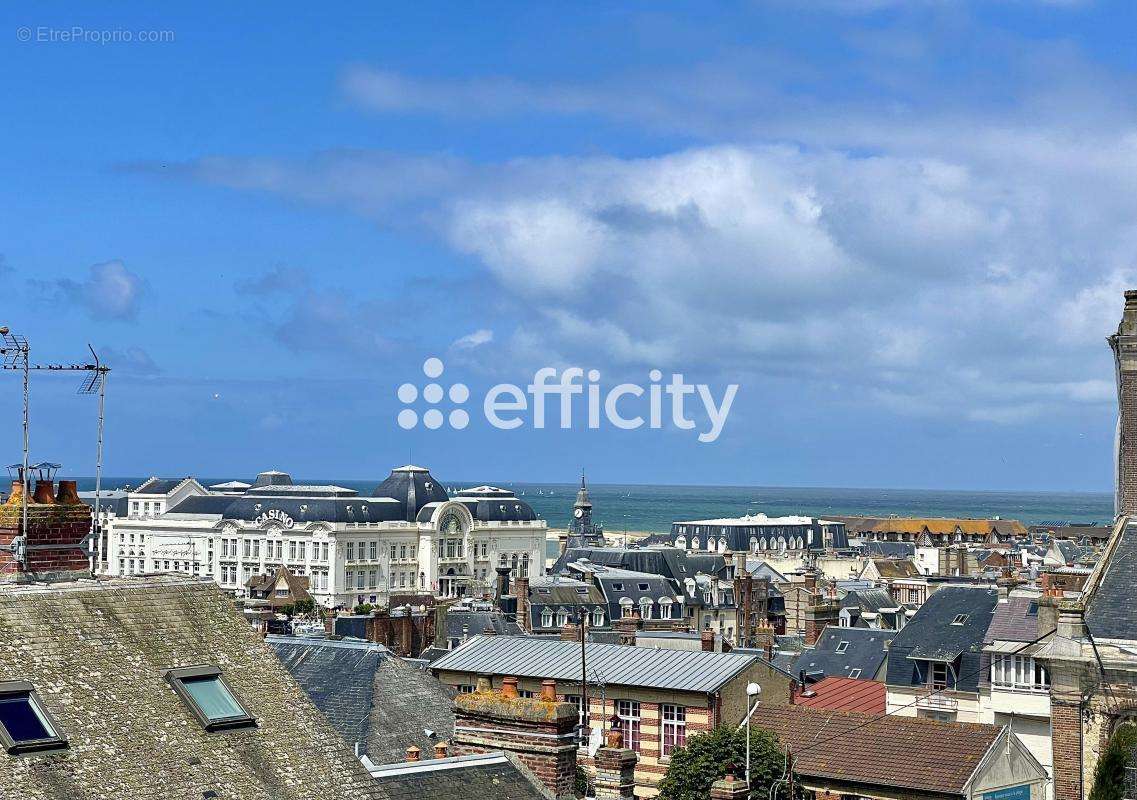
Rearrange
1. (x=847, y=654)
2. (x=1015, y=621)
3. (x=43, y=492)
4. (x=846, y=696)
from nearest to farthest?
(x=43, y=492) → (x=1015, y=621) → (x=846, y=696) → (x=847, y=654)

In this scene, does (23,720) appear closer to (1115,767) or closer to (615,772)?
(615,772)

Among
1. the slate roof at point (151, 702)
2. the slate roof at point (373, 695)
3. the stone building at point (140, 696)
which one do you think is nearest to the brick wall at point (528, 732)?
the stone building at point (140, 696)

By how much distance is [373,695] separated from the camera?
122 feet

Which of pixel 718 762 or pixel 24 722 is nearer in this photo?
pixel 24 722

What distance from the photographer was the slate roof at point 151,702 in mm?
11703

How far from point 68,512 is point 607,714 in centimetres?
2680

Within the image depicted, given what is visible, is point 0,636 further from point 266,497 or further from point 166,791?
point 266,497

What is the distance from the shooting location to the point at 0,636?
1207 centimetres

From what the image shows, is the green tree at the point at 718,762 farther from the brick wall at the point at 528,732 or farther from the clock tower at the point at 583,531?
the clock tower at the point at 583,531

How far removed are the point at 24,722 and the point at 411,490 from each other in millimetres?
160598

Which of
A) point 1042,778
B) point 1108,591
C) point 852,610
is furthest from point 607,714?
point 852,610

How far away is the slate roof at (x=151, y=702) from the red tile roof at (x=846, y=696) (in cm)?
2975

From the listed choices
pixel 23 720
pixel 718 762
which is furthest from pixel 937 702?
pixel 23 720

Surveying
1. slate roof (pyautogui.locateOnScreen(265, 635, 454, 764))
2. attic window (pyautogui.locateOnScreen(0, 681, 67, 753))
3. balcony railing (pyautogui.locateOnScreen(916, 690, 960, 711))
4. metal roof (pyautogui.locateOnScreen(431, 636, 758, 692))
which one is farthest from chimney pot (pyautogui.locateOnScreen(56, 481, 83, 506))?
balcony railing (pyautogui.locateOnScreen(916, 690, 960, 711))
